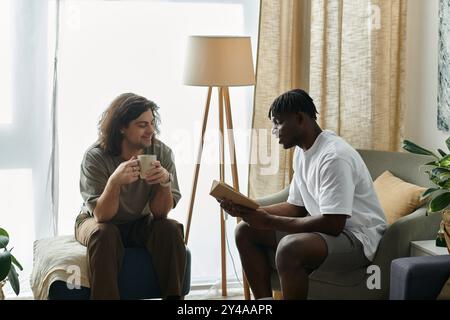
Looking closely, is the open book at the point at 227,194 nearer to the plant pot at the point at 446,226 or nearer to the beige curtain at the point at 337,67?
the plant pot at the point at 446,226

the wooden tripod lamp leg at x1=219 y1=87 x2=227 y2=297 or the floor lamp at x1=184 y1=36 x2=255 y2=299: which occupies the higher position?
the floor lamp at x1=184 y1=36 x2=255 y2=299

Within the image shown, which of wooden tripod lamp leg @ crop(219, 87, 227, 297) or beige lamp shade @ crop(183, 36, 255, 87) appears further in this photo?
wooden tripod lamp leg @ crop(219, 87, 227, 297)

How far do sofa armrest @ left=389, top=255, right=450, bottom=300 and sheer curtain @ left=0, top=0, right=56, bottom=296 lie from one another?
6.62 ft

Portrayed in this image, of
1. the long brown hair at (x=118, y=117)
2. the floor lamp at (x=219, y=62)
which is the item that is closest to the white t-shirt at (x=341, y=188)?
the floor lamp at (x=219, y=62)

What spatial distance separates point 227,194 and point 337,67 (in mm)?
1312

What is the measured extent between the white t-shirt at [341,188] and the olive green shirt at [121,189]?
63cm

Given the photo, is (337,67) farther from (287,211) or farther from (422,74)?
(287,211)

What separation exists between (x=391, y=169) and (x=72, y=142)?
170 centimetres

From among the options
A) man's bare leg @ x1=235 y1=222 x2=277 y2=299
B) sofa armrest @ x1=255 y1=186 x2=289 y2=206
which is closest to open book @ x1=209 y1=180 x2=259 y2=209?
man's bare leg @ x1=235 y1=222 x2=277 y2=299

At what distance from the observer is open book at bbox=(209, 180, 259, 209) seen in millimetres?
3302

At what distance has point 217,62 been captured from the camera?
3.87 metres

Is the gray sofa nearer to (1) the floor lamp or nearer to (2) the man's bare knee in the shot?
(2) the man's bare knee

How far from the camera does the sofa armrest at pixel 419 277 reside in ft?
9.71

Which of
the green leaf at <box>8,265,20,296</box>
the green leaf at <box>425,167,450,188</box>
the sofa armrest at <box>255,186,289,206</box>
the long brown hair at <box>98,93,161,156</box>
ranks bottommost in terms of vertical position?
the green leaf at <box>8,265,20,296</box>
